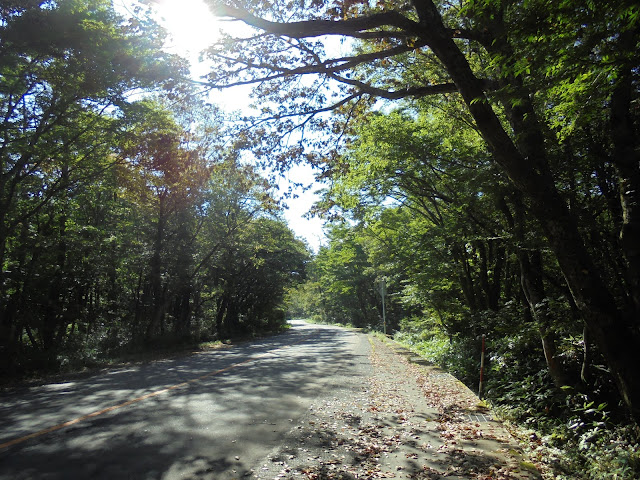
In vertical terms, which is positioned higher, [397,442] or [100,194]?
[100,194]

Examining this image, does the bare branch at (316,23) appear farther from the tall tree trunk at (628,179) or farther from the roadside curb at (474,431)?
the roadside curb at (474,431)

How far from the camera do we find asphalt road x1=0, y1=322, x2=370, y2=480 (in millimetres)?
4137

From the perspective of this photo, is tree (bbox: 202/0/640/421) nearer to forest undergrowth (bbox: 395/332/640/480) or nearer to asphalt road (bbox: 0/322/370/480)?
forest undergrowth (bbox: 395/332/640/480)

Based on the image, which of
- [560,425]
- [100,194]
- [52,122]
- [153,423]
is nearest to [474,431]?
[560,425]

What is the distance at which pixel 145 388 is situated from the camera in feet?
27.4

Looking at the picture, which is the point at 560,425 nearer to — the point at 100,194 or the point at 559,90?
the point at 559,90

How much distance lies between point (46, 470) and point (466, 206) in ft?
31.9

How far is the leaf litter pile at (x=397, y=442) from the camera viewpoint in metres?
4.14

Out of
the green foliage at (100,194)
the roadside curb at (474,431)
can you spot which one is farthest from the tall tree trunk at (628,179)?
the green foliage at (100,194)

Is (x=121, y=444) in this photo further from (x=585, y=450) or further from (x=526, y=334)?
(x=526, y=334)

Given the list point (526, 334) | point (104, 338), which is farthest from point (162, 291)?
point (526, 334)

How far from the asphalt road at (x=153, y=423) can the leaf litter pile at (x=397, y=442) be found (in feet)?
1.30

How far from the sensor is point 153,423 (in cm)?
568

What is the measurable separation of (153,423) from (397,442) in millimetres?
3537
